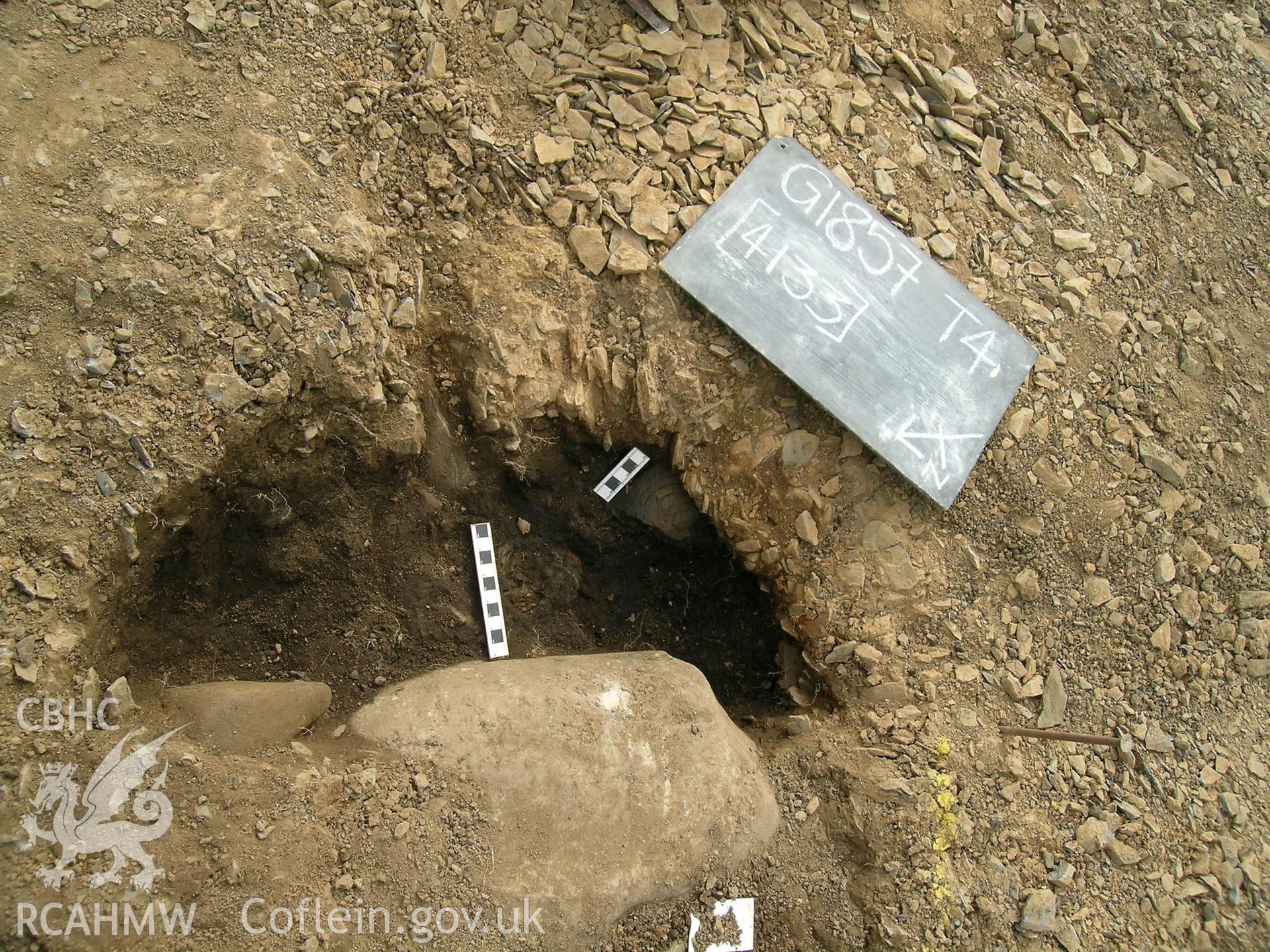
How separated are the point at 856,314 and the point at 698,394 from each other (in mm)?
830

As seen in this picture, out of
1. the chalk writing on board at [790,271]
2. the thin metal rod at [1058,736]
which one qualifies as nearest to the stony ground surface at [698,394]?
the thin metal rod at [1058,736]

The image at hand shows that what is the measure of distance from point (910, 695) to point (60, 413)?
356cm

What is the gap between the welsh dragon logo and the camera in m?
2.62

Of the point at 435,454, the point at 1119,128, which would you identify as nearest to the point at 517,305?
the point at 435,454

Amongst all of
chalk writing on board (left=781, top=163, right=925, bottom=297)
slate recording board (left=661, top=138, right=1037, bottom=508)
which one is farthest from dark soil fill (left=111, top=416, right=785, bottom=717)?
chalk writing on board (left=781, top=163, right=925, bottom=297)

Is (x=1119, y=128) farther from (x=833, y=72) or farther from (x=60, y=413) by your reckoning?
(x=60, y=413)

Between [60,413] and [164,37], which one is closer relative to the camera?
[60,413]

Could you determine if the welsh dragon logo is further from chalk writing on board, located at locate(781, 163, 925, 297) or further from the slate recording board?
chalk writing on board, located at locate(781, 163, 925, 297)

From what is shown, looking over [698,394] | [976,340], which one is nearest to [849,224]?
[976,340]

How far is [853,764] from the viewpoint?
3461 mm

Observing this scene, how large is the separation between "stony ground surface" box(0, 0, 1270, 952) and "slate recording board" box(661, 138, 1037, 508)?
0.14 metres

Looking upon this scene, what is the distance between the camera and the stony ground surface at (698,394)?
122 inches

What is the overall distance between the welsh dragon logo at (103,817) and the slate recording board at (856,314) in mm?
2849

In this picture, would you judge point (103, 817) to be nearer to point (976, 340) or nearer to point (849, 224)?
point (849, 224)
